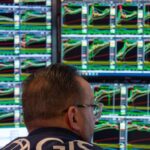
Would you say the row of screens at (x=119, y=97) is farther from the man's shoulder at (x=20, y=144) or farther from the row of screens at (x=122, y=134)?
the man's shoulder at (x=20, y=144)

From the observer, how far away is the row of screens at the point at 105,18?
2.23m

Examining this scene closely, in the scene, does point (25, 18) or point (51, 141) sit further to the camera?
point (25, 18)

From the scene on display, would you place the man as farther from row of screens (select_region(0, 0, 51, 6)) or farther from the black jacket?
row of screens (select_region(0, 0, 51, 6))

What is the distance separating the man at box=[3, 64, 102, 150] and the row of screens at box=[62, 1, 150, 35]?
3.13ft

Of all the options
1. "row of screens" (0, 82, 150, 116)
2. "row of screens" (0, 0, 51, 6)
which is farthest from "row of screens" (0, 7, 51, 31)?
"row of screens" (0, 82, 150, 116)

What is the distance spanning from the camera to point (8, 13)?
7.36 feet

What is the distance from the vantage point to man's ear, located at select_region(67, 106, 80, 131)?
123cm

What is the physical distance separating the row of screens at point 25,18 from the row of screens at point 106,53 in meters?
0.15

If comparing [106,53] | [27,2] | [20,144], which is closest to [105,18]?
[106,53]

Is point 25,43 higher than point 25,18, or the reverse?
point 25,18

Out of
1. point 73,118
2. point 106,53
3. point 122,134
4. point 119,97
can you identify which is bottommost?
point 122,134

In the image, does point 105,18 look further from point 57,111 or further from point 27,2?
point 57,111

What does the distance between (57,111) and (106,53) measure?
A: 1072 mm

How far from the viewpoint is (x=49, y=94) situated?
124 centimetres
